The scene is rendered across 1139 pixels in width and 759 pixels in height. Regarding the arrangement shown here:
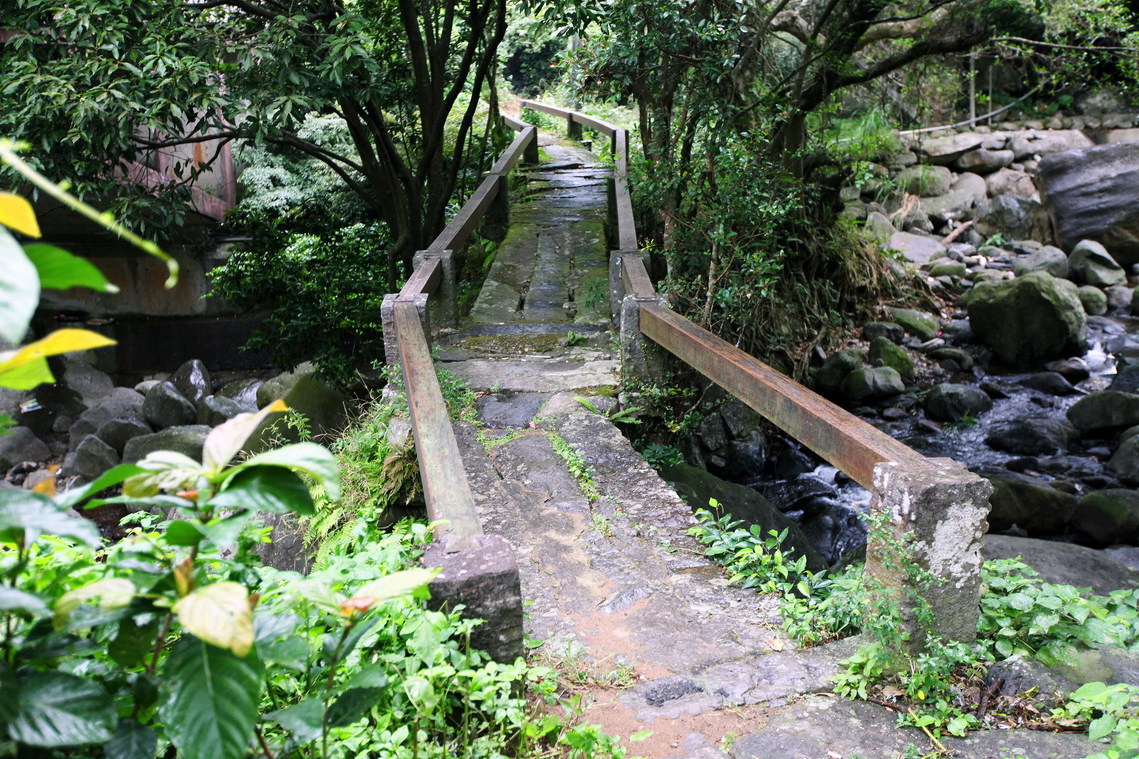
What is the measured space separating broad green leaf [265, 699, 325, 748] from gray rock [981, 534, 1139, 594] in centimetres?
442

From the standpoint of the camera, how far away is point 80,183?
6113 mm

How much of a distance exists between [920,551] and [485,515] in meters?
2.26

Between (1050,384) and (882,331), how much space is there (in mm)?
2132

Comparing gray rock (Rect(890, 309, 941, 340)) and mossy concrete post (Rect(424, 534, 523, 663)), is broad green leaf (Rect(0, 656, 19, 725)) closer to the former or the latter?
mossy concrete post (Rect(424, 534, 523, 663))

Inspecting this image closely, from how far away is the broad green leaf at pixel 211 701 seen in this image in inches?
50.9

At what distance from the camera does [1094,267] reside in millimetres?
13758

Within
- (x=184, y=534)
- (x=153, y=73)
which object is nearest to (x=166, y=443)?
(x=153, y=73)

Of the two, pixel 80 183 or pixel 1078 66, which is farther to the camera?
pixel 1078 66

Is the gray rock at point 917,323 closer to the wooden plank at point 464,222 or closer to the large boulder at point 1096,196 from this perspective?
the large boulder at point 1096,196

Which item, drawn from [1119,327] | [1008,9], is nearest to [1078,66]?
[1008,9]

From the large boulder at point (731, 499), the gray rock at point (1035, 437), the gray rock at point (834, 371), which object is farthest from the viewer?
the gray rock at point (834, 371)

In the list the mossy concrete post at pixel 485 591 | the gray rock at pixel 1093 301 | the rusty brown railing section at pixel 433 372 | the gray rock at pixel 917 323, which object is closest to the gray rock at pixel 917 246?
the gray rock at pixel 1093 301

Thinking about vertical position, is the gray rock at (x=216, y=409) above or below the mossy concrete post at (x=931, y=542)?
below

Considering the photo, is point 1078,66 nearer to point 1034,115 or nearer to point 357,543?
point 357,543
